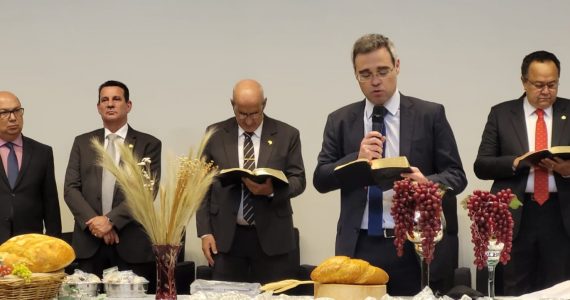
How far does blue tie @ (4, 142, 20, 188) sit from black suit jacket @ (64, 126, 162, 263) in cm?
35

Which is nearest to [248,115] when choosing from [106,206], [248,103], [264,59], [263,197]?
[248,103]

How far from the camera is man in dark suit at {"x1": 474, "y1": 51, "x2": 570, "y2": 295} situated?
170 inches

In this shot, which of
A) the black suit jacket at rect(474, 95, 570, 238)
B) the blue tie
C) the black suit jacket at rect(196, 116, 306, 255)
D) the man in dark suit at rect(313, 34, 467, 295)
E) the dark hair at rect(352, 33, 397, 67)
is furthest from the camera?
the blue tie

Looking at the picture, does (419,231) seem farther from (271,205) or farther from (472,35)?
(472,35)

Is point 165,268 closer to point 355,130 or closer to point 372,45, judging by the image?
point 355,130

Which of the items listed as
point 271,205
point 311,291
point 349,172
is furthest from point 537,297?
point 311,291

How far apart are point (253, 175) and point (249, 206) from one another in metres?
0.55

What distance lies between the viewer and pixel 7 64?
614 cm

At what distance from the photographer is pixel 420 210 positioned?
2621 millimetres

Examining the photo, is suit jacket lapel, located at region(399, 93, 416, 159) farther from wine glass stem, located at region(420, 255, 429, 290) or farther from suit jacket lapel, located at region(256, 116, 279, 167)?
suit jacket lapel, located at region(256, 116, 279, 167)

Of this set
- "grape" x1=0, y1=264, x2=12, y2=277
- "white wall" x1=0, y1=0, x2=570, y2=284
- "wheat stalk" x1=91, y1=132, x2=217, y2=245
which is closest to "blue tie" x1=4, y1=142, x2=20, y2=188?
"white wall" x1=0, y1=0, x2=570, y2=284

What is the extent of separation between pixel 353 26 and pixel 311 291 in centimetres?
189

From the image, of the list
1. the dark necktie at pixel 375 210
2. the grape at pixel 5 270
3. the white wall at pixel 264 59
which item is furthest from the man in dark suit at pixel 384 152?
the white wall at pixel 264 59

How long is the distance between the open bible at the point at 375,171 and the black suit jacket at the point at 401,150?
0.50 ft
